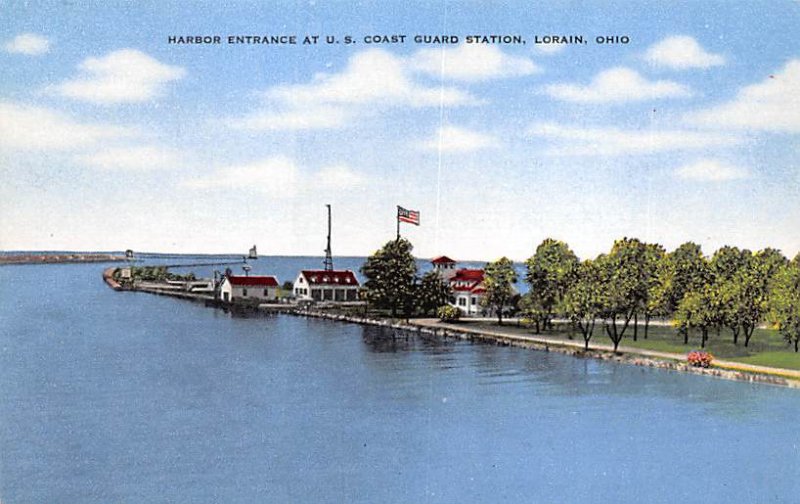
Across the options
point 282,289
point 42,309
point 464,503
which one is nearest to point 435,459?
point 464,503

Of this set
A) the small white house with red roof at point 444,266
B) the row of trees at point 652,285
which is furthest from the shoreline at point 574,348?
the small white house with red roof at point 444,266

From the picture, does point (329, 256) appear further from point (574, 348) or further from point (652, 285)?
point (652, 285)

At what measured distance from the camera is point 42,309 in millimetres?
23062

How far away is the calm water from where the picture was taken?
1252 cm

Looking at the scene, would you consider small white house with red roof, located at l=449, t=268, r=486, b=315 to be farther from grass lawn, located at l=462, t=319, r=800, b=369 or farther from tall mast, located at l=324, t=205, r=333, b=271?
tall mast, located at l=324, t=205, r=333, b=271

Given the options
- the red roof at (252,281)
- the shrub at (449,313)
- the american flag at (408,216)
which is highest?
the american flag at (408,216)

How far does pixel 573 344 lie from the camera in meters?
22.6

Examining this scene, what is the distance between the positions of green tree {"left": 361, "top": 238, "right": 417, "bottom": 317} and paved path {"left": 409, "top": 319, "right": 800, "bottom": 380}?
99 cm

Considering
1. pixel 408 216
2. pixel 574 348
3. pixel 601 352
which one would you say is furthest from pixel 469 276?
pixel 408 216

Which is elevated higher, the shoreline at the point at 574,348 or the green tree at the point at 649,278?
the green tree at the point at 649,278

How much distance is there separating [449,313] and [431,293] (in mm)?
1058

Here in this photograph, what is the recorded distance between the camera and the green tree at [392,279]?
21891mm

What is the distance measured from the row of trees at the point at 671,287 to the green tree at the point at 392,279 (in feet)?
13.0

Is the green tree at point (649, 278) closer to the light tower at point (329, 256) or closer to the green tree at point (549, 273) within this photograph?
the green tree at point (549, 273)
